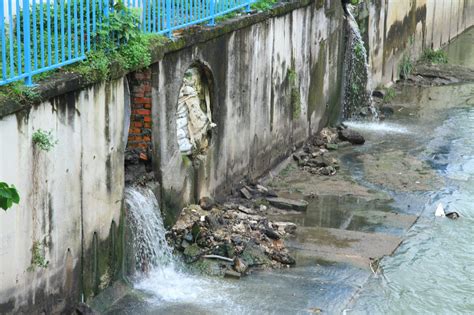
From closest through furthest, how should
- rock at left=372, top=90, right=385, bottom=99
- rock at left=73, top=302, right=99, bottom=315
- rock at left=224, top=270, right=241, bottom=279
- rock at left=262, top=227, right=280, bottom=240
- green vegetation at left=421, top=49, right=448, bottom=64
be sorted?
rock at left=73, top=302, right=99, bottom=315 → rock at left=224, top=270, right=241, bottom=279 → rock at left=262, top=227, right=280, bottom=240 → rock at left=372, top=90, right=385, bottom=99 → green vegetation at left=421, top=49, right=448, bottom=64

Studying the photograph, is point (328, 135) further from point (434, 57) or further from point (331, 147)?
point (434, 57)

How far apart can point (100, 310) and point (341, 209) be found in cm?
439

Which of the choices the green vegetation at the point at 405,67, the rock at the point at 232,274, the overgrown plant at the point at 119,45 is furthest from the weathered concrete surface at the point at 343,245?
the green vegetation at the point at 405,67

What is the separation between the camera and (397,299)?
29.5 ft

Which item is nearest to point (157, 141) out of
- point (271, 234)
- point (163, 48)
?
point (163, 48)

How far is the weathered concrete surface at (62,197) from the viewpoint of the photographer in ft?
23.3

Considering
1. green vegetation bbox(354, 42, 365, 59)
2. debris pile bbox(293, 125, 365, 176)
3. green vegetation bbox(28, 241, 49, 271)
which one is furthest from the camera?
green vegetation bbox(354, 42, 365, 59)

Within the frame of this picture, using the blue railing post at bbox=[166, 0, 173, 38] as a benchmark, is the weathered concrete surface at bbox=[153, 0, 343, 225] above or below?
below

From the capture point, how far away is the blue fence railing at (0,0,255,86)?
7215mm

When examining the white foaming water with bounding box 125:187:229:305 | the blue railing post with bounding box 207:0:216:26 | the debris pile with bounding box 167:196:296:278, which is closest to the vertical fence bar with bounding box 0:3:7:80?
the white foaming water with bounding box 125:187:229:305

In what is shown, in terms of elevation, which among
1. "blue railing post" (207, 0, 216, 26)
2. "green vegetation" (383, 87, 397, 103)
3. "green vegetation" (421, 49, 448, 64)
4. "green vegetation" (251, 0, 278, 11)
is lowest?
"green vegetation" (383, 87, 397, 103)

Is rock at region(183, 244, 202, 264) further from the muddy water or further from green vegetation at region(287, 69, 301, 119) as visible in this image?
green vegetation at region(287, 69, 301, 119)

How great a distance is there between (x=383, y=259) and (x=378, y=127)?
6808 mm

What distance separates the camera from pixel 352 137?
15.1 meters
